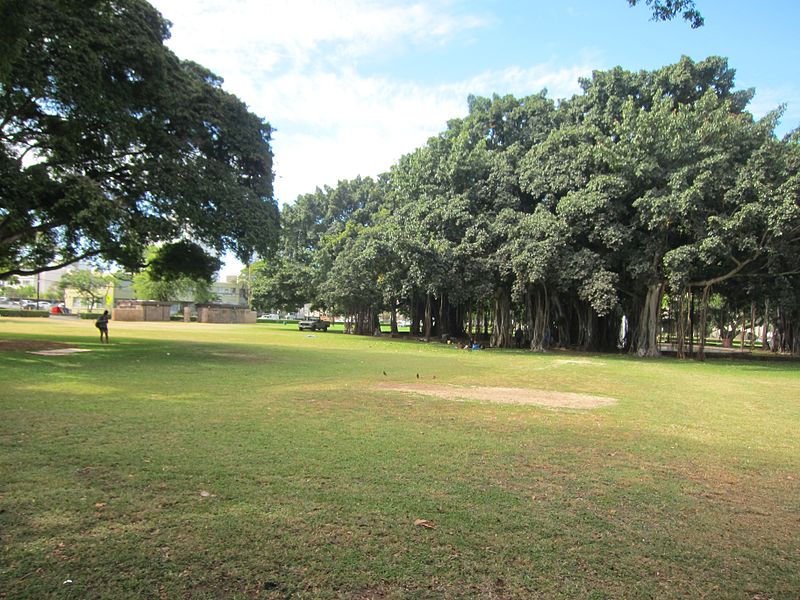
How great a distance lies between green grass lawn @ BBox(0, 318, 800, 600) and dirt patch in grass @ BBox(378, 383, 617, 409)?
887mm

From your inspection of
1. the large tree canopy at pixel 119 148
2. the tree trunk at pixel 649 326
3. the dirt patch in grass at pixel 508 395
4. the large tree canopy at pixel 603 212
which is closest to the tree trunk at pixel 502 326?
the large tree canopy at pixel 603 212

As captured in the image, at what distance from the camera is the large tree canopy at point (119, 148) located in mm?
13047

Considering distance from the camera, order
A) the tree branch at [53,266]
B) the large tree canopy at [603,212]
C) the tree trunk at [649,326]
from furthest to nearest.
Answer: the tree trunk at [649,326] → the large tree canopy at [603,212] → the tree branch at [53,266]

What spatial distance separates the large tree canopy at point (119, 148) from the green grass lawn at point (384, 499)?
7477 millimetres

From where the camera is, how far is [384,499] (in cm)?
418

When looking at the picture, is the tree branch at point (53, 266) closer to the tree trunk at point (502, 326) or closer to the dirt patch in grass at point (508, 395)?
the dirt patch in grass at point (508, 395)

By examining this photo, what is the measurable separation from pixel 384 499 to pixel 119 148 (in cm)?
1460

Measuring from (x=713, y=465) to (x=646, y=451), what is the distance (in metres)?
0.71

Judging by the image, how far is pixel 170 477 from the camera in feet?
14.8

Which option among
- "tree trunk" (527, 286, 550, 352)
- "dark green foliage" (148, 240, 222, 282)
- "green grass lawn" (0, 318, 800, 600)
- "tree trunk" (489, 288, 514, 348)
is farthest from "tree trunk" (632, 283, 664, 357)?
"dark green foliage" (148, 240, 222, 282)

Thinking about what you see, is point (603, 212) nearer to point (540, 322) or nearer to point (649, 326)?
point (649, 326)

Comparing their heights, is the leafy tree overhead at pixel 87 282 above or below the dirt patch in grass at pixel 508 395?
above

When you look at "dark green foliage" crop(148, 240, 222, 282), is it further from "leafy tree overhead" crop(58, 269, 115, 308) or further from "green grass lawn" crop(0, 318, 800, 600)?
"leafy tree overhead" crop(58, 269, 115, 308)

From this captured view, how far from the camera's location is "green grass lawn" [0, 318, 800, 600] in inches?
117
